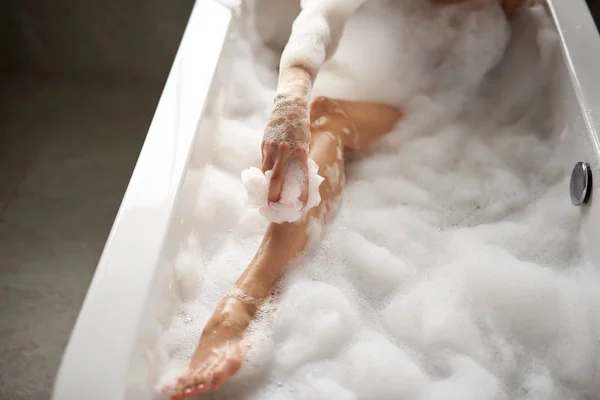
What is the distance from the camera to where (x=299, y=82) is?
1.01m

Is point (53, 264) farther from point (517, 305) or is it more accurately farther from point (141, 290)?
point (517, 305)

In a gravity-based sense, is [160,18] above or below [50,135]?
above

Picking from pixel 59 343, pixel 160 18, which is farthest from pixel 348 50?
pixel 59 343

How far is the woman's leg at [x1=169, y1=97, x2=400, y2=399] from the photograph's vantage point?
83 centimetres

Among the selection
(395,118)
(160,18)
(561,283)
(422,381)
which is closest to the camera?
(422,381)

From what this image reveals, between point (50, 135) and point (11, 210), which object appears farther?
point (50, 135)

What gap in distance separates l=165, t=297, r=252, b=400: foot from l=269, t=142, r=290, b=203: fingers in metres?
0.18

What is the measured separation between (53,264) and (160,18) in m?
0.79

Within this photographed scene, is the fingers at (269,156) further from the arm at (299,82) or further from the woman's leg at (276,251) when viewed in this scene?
the woman's leg at (276,251)

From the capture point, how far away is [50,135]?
1.76m

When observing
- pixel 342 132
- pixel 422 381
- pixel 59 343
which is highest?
pixel 342 132

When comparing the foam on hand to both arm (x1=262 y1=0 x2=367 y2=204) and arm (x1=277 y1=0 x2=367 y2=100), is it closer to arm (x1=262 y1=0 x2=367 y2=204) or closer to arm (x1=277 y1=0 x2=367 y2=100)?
arm (x1=262 y1=0 x2=367 y2=204)

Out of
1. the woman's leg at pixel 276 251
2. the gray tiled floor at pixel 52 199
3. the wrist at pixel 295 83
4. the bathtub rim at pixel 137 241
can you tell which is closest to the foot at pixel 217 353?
the woman's leg at pixel 276 251

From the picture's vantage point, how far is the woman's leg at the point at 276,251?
827 mm
